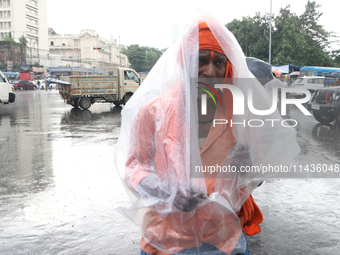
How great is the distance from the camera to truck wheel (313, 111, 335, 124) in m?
10.7

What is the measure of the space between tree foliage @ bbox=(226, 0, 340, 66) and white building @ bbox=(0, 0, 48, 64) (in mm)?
46451

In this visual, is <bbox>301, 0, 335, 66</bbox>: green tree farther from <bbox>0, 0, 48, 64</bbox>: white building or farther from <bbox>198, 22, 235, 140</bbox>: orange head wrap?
<bbox>0, 0, 48, 64</bbox>: white building

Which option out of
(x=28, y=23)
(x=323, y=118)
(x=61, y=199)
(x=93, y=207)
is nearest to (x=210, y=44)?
(x=93, y=207)

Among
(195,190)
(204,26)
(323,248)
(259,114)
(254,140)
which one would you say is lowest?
(323,248)

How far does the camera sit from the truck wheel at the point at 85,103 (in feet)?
56.3

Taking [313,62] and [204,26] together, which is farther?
[313,62]

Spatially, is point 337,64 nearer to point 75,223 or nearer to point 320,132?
point 320,132

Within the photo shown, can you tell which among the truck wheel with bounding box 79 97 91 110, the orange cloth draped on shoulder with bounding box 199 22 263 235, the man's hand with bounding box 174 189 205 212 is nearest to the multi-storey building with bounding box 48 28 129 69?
the truck wheel with bounding box 79 97 91 110

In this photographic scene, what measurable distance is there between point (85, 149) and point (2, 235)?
3.99 m

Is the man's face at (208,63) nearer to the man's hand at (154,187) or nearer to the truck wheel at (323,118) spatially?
the man's hand at (154,187)

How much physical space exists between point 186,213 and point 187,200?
0.35 ft

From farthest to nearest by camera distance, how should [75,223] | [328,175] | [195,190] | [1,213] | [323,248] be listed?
[328,175], [1,213], [75,223], [323,248], [195,190]

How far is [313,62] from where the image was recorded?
39.6 meters

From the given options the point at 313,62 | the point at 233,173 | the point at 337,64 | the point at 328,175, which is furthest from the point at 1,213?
the point at 337,64
